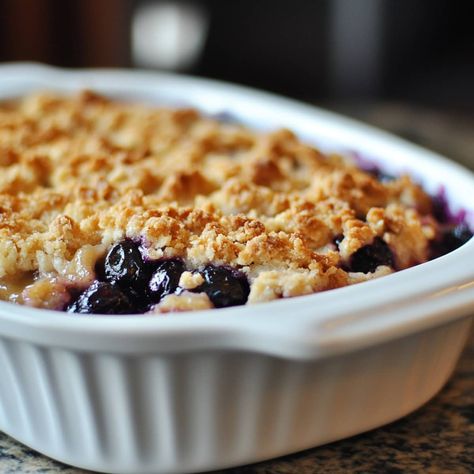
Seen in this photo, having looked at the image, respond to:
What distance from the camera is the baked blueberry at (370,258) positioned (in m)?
1.14

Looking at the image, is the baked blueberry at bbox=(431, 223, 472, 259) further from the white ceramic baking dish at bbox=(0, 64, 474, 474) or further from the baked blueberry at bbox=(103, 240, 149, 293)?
the baked blueberry at bbox=(103, 240, 149, 293)

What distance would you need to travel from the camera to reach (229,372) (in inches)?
35.9

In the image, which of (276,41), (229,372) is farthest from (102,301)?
(276,41)

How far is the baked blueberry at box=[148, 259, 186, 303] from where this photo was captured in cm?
102

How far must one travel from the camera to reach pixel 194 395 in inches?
36.7

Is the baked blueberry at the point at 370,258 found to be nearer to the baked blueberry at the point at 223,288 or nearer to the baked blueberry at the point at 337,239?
the baked blueberry at the point at 337,239

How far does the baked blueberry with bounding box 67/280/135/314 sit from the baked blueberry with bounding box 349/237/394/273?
33 cm

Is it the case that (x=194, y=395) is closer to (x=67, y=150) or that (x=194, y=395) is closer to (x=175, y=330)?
(x=175, y=330)

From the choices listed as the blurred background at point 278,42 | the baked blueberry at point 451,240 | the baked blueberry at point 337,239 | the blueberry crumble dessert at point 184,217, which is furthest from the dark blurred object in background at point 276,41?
the baked blueberry at point 337,239

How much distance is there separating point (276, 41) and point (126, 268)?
3.16 meters

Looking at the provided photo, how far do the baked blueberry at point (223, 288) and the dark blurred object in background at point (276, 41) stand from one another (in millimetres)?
2839

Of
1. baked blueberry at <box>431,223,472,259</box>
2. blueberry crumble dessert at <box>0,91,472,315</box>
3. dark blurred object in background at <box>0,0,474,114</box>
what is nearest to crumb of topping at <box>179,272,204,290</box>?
blueberry crumble dessert at <box>0,91,472,315</box>

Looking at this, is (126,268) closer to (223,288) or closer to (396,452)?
(223,288)

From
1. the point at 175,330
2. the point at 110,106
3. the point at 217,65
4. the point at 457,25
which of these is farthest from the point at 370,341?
the point at 457,25
